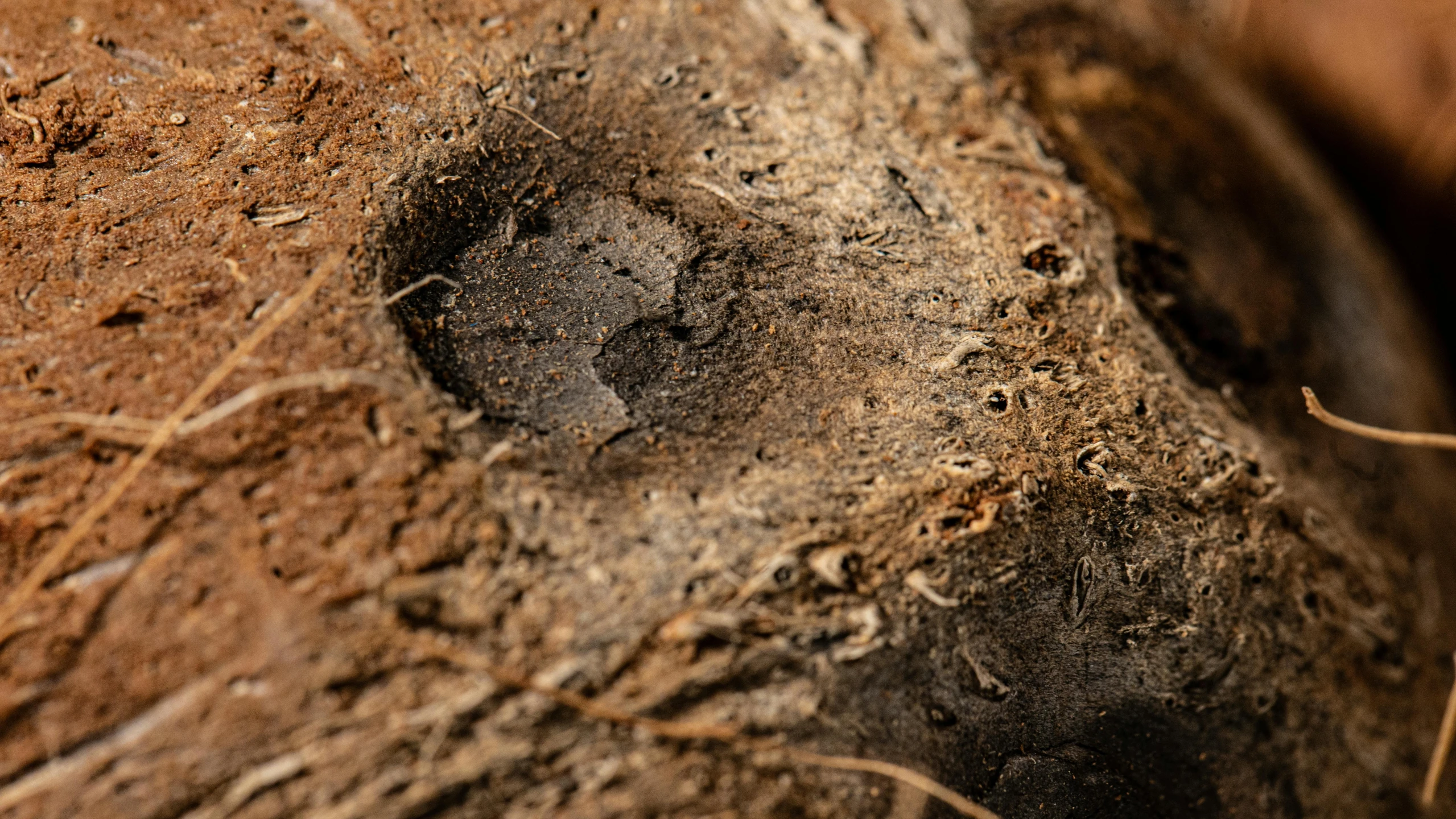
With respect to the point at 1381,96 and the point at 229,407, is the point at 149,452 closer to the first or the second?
the point at 229,407

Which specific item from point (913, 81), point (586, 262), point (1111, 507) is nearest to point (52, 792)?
point (586, 262)

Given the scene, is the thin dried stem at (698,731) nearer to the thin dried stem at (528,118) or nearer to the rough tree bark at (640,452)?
the rough tree bark at (640,452)

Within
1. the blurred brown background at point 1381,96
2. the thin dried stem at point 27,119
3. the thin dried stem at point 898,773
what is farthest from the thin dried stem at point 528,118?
the blurred brown background at point 1381,96

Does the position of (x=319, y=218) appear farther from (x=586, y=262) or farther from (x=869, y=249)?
(x=869, y=249)

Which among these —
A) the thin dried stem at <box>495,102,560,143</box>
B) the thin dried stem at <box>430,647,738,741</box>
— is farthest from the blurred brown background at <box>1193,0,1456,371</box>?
the thin dried stem at <box>430,647,738,741</box>

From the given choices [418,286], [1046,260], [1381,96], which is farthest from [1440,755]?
[1381,96]

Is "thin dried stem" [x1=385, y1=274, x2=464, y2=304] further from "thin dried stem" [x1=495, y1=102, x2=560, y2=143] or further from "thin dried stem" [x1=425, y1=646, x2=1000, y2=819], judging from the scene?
"thin dried stem" [x1=425, y1=646, x2=1000, y2=819]
